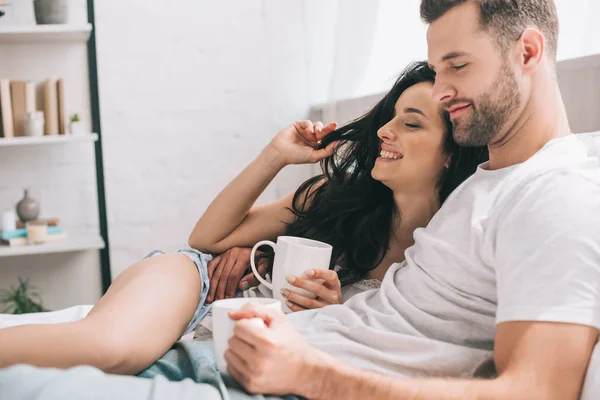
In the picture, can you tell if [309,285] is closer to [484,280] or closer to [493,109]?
[484,280]

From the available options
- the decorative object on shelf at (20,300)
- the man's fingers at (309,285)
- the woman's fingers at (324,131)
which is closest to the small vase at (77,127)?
the decorative object on shelf at (20,300)

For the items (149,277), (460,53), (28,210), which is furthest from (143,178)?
(460,53)

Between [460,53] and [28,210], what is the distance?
217 cm

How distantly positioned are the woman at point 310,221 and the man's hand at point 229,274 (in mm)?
15

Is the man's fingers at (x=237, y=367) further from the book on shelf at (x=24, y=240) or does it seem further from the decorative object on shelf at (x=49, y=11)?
the decorative object on shelf at (x=49, y=11)

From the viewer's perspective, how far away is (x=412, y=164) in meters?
1.40

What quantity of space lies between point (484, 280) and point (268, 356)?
1.21 ft

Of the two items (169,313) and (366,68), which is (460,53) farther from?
(366,68)

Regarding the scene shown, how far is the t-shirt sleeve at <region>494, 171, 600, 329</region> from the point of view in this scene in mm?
846

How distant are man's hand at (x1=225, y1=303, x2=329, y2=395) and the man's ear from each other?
1.86ft

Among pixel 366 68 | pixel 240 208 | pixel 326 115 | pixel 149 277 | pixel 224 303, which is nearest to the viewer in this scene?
pixel 224 303

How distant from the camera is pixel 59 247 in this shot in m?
2.68

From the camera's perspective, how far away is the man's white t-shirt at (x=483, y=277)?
86 cm

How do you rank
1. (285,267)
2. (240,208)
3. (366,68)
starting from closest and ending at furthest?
1. (285,267)
2. (240,208)
3. (366,68)
